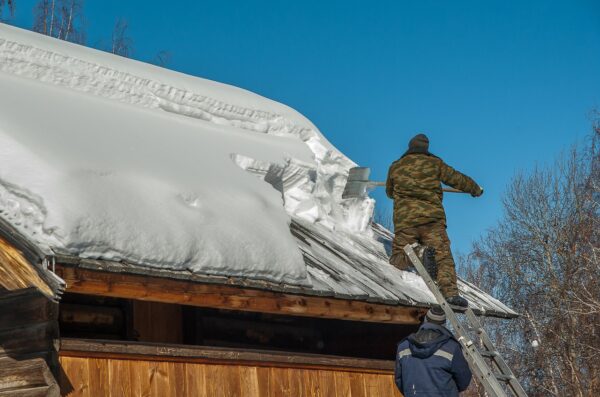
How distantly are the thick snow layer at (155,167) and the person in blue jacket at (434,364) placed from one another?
143cm

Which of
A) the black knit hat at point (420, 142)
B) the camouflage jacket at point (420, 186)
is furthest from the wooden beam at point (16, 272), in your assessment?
the black knit hat at point (420, 142)

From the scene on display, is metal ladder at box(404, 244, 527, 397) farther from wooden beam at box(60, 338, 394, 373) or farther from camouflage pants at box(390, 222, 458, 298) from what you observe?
wooden beam at box(60, 338, 394, 373)

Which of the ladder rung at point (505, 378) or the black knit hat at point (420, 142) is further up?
the black knit hat at point (420, 142)

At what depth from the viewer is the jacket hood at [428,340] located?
21.3 feet

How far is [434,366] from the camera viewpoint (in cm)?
648

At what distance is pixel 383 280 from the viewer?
9234mm

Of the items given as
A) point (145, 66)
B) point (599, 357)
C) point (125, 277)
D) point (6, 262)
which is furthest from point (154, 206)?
point (599, 357)

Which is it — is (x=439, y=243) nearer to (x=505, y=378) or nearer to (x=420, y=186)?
(x=420, y=186)

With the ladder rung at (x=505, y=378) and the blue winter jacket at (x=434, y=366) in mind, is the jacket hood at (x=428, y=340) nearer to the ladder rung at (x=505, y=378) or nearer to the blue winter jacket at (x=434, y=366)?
the blue winter jacket at (x=434, y=366)

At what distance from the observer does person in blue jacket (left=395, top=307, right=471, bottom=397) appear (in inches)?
255

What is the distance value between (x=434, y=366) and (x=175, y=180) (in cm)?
270

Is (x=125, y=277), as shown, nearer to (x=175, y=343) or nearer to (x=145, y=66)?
(x=175, y=343)

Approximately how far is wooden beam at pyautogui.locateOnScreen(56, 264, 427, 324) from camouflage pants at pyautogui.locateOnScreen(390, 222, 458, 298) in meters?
0.36

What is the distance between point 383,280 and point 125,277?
10.9ft
